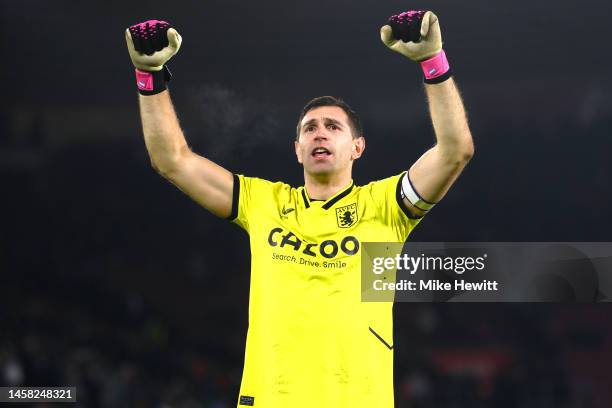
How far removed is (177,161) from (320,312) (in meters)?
0.85

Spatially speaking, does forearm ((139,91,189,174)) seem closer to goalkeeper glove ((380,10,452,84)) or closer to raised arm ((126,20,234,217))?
raised arm ((126,20,234,217))

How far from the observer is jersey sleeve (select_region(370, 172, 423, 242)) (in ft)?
10.9

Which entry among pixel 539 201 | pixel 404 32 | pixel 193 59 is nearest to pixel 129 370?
pixel 193 59

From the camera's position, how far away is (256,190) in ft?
11.5

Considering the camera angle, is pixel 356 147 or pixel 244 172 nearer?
pixel 356 147

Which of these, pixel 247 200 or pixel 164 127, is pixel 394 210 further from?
pixel 164 127

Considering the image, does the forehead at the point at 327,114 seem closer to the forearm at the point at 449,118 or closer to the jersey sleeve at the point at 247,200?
the jersey sleeve at the point at 247,200

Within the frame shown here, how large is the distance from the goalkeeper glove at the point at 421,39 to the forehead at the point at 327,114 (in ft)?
1.88

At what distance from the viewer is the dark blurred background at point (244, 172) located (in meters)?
8.75

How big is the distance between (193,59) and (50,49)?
1927 millimetres

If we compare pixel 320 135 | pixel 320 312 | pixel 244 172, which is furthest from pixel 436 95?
pixel 244 172

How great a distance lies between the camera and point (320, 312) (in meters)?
3.11

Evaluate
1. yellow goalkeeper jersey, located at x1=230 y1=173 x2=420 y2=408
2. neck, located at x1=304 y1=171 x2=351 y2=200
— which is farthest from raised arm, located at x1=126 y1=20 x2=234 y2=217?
neck, located at x1=304 y1=171 x2=351 y2=200

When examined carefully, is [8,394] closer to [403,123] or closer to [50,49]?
[50,49]
